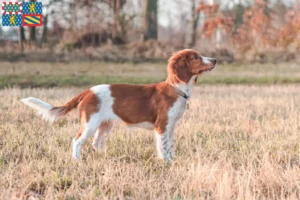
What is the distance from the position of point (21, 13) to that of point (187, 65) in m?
16.0

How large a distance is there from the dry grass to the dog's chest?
18.1 inches

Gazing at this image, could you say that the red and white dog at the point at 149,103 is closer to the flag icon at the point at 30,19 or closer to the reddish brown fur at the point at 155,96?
the reddish brown fur at the point at 155,96

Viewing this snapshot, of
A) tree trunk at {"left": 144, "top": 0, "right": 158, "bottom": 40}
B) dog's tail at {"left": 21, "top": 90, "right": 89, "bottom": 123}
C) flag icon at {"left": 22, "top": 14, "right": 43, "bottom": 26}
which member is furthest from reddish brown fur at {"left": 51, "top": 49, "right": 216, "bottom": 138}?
tree trunk at {"left": 144, "top": 0, "right": 158, "bottom": 40}

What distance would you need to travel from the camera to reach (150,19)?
25453mm

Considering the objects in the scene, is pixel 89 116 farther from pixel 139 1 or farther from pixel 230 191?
pixel 139 1

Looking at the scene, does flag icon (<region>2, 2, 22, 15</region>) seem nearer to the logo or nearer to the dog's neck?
the logo

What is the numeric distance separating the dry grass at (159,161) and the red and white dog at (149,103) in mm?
304

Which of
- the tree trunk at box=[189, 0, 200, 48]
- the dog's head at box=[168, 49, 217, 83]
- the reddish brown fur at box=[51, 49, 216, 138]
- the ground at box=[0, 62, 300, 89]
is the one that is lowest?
the ground at box=[0, 62, 300, 89]

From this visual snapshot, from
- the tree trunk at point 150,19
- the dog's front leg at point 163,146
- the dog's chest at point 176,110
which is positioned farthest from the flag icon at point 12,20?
the dog's front leg at point 163,146

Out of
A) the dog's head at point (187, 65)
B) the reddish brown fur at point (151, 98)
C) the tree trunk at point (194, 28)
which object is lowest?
the tree trunk at point (194, 28)

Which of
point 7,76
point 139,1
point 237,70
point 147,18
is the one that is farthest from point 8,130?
point 139,1

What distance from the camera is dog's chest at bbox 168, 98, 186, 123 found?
216 inches

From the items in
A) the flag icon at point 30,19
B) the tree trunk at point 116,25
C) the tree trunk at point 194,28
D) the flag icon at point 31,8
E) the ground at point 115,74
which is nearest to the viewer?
the ground at point 115,74

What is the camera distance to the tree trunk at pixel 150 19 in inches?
994
